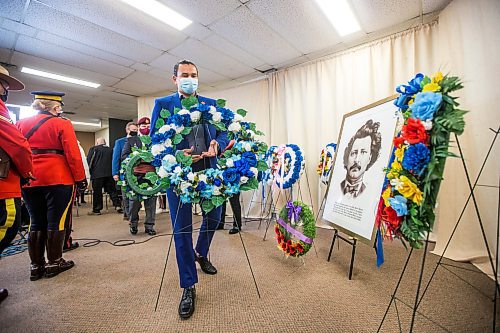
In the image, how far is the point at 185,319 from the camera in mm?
1390

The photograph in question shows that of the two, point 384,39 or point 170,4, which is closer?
point 170,4

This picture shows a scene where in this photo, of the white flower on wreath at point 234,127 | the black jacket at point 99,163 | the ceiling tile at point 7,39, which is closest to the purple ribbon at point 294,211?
the white flower on wreath at point 234,127

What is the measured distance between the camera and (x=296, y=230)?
6.96ft

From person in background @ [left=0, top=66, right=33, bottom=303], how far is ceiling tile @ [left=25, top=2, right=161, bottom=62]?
157 centimetres

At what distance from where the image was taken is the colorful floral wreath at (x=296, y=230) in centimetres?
207

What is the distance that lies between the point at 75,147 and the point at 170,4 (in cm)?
173

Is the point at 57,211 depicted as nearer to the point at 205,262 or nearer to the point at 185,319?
the point at 205,262

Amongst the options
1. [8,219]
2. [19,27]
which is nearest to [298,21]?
[8,219]

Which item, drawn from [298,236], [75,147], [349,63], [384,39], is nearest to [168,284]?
[298,236]

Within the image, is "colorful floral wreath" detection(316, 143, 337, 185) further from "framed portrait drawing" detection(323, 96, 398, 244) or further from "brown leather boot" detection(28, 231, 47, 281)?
"brown leather boot" detection(28, 231, 47, 281)

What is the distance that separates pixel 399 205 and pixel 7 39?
4.70 metres

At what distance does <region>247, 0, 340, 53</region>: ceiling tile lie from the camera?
8.12 ft

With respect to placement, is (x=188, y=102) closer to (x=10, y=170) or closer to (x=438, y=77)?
(x=10, y=170)

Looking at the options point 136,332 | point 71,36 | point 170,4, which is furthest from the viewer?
point 71,36
